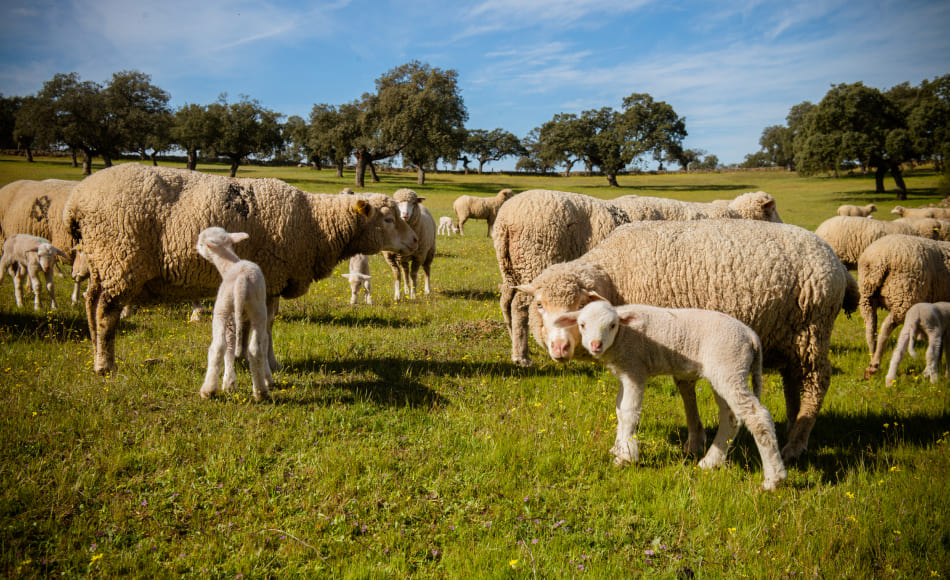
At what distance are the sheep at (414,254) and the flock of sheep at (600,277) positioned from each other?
4297mm

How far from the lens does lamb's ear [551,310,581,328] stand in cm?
417

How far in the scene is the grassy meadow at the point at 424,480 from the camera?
3332 millimetres

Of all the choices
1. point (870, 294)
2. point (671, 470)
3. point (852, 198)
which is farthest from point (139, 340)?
point (852, 198)

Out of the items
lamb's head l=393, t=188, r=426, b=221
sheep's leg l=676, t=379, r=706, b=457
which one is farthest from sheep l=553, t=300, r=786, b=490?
lamb's head l=393, t=188, r=426, b=221

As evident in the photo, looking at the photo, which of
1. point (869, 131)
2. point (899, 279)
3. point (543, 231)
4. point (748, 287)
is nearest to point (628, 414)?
point (748, 287)

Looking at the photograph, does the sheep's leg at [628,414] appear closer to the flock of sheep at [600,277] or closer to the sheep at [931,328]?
the flock of sheep at [600,277]

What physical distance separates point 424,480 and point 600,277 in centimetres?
259

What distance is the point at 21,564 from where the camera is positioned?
2963mm

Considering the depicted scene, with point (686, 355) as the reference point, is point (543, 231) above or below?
above

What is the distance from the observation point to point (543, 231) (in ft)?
23.9

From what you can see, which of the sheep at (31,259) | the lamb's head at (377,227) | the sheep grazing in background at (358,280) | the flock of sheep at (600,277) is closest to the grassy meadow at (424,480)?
the flock of sheep at (600,277)

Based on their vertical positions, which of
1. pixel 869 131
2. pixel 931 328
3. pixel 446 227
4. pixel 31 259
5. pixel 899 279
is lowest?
pixel 931 328

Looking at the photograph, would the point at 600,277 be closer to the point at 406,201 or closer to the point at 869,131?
the point at 406,201

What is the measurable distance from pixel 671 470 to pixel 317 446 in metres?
3.22
